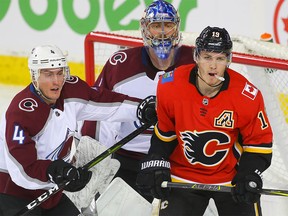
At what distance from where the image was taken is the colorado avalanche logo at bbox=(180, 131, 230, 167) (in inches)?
110

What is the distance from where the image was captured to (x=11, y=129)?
2836 mm

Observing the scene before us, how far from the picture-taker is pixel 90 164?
3117 mm

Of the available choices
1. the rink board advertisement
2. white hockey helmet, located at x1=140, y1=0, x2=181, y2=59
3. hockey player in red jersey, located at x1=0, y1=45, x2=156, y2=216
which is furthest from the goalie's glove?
the rink board advertisement

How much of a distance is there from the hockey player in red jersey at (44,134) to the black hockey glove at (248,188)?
60cm

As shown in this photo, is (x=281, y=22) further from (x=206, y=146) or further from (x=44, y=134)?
(x=44, y=134)

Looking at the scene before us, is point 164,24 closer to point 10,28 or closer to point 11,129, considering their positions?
point 11,129

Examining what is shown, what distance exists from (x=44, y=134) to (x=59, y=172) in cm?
18

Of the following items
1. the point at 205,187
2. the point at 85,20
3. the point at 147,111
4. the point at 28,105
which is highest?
the point at 28,105

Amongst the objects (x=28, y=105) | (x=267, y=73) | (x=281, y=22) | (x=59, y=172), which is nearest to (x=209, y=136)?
(x=59, y=172)

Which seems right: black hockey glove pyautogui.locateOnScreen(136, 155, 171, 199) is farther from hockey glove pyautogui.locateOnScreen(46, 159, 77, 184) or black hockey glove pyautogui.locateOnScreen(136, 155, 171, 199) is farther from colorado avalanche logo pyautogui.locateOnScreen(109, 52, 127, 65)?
colorado avalanche logo pyautogui.locateOnScreen(109, 52, 127, 65)

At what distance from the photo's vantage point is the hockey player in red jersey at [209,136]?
2.72 meters

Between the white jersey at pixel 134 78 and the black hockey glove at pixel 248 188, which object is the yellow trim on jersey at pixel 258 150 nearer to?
the black hockey glove at pixel 248 188

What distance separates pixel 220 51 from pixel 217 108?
198mm

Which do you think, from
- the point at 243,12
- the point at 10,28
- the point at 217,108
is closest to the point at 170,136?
the point at 217,108
